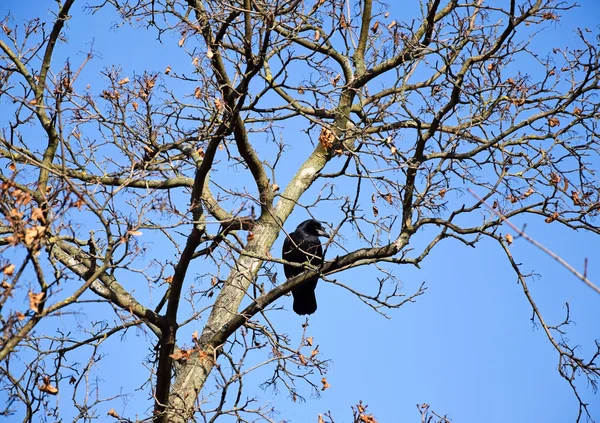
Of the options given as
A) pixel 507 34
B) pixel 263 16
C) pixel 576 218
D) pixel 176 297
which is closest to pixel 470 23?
pixel 507 34

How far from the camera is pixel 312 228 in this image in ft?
27.9

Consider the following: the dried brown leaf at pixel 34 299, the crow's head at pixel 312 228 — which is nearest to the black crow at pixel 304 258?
the crow's head at pixel 312 228

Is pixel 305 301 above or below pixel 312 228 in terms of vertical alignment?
below

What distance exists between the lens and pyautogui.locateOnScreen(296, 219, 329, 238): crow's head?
845 cm

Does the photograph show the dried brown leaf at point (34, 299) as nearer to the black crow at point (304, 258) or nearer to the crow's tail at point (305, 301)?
the black crow at point (304, 258)

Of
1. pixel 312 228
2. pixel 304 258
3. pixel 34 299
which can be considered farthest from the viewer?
pixel 312 228

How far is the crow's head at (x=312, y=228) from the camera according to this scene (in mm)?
8453

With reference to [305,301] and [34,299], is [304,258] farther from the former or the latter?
[34,299]

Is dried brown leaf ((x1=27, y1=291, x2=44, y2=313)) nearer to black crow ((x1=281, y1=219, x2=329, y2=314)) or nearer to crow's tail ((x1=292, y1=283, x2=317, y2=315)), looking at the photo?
black crow ((x1=281, y1=219, x2=329, y2=314))

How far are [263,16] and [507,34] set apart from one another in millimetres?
2144

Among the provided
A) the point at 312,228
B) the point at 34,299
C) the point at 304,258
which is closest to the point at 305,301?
the point at 304,258

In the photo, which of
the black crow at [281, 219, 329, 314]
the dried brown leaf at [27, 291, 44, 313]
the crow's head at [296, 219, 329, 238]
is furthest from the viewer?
the crow's head at [296, 219, 329, 238]

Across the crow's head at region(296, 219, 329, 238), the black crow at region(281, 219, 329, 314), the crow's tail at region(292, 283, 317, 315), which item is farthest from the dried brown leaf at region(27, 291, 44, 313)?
the crow's head at region(296, 219, 329, 238)

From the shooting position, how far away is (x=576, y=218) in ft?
19.0
